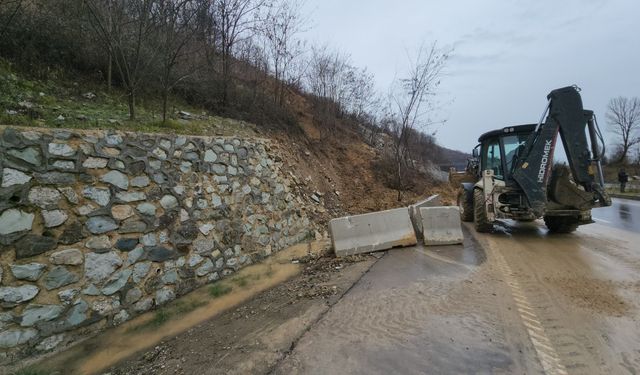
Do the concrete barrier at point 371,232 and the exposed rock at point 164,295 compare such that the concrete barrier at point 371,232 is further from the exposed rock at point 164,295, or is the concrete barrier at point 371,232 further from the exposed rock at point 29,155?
the exposed rock at point 29,155

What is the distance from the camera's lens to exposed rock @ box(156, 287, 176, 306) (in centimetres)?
497

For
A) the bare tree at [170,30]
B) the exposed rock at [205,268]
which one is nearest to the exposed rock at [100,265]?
the exposed rock at [205,268]

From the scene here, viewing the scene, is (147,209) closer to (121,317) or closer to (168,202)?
(168,202)

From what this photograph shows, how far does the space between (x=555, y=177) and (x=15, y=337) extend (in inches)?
383

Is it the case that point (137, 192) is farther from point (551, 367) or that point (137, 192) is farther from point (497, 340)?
point (551, 367)

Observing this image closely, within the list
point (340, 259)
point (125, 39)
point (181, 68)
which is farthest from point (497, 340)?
point (181, 68)

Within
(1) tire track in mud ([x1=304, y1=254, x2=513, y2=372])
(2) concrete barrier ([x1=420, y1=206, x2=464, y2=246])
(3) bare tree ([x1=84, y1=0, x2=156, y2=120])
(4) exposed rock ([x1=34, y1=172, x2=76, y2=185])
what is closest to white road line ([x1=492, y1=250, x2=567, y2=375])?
(1) tire track in mud ([x1=304, y1=254, x2=513, y2=372])

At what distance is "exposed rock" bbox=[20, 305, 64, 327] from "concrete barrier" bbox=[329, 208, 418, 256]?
4446 mm

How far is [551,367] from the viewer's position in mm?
3057

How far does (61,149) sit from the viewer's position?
13.6 feet

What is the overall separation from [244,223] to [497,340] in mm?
4680

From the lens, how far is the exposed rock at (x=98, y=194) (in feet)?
14.2

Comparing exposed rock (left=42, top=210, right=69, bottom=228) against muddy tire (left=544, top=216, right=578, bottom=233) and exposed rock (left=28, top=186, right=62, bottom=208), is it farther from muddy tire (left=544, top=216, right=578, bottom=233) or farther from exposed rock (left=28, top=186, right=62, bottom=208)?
muddy tire (left=544, top=216, right=578, bottom=233)

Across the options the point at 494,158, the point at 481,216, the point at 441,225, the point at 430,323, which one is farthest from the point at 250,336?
the point at 494,158
